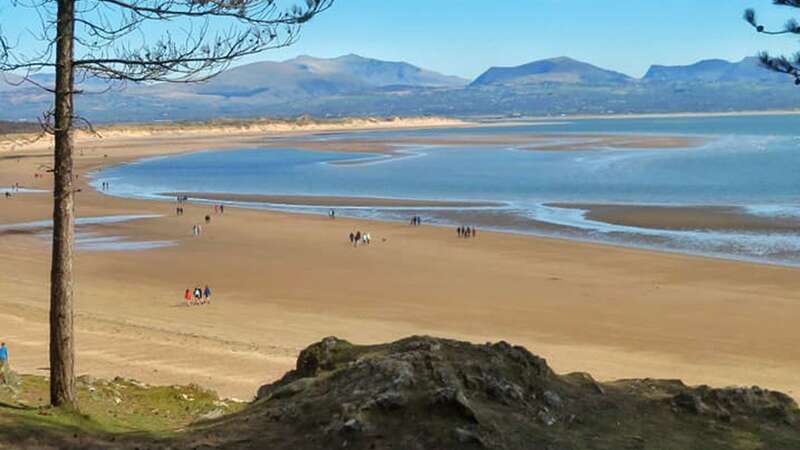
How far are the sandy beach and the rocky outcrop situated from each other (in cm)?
611

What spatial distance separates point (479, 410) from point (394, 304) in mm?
18331

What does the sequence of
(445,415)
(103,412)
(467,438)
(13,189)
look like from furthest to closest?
1. (13,189)
2. (103,412)
3. (445,415)
4. (467,438)

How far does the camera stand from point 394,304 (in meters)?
27.2

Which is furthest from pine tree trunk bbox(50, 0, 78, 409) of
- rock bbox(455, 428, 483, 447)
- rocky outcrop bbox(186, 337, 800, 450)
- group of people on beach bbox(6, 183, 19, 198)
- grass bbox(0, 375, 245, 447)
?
group of people on beach bbox(6, 183, 19, 198)

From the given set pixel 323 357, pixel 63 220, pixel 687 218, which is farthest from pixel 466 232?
pixel 63 220

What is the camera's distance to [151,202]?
5828 centimetres

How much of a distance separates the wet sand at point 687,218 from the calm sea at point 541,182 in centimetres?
106

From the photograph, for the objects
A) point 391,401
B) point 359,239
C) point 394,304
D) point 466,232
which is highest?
point 391,401

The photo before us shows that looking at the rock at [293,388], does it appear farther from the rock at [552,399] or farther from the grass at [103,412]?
the rock at [552,399]

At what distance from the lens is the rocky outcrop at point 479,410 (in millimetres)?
8586

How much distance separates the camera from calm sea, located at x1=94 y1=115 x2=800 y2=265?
1662 inches

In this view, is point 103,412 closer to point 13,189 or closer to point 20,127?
point 20,127

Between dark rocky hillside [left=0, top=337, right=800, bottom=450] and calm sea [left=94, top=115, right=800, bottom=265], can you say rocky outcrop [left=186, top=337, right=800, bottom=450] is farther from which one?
calm sea [left=94, top=115, right=800, bottom=265]

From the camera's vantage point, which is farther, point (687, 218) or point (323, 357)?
point (687, 218)
